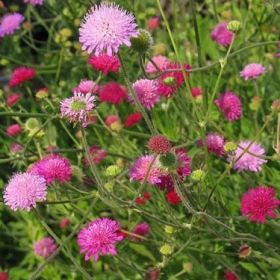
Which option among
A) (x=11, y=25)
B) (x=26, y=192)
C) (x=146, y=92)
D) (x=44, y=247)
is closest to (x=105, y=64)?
(x=146, y=92)

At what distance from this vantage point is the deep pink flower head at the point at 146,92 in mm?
1579

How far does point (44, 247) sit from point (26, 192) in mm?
682

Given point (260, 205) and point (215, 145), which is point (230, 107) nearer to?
point (215, 145)

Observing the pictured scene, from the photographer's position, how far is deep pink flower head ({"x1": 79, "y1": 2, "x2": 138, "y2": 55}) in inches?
47.4

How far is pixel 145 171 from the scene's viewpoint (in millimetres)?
1391

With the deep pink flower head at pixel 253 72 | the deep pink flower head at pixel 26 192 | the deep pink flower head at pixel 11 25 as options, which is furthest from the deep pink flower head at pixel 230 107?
the deep pink flower head at pixel 11 25

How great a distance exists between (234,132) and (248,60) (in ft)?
1.55

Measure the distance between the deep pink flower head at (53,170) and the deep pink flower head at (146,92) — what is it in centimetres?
26

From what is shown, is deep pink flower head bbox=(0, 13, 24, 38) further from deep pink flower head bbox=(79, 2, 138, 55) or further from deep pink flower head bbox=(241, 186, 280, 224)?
deep pink flower head bbox=(241, 186, 280, 224)

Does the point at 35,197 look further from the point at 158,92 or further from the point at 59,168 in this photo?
the point at 158,92

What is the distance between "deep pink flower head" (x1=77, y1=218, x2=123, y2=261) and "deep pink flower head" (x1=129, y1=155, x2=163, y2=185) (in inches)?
4.6

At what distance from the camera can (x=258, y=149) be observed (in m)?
1.66

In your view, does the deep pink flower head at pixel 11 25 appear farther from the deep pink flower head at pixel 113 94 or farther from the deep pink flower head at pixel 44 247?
the deep pink flower head at pixel 44 247

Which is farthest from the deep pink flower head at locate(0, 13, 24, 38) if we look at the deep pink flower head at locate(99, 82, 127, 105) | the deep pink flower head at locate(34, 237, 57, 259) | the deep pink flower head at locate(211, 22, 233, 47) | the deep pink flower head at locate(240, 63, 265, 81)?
the deep pink flower head at locate(240, 63, 265, 81)
